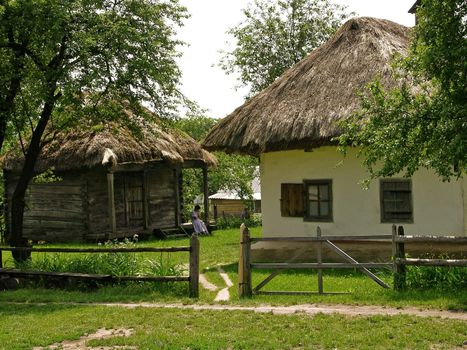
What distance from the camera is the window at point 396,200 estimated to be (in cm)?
1400

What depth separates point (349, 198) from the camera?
47.9 ft

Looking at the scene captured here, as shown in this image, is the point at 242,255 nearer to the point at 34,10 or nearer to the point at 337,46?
the point at 34,10

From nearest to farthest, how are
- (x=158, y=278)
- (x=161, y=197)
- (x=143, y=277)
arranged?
(x=158, y=278) < (x=143, y=277) < (x=161, y=197)

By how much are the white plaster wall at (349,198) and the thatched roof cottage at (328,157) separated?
0.07ft

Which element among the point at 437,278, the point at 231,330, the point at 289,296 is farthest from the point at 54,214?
the point at 231,330

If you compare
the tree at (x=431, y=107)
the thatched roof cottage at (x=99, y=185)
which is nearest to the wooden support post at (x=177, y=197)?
the thatched roof cottage at (x=99, y=185)

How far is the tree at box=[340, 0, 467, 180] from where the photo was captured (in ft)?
27.2

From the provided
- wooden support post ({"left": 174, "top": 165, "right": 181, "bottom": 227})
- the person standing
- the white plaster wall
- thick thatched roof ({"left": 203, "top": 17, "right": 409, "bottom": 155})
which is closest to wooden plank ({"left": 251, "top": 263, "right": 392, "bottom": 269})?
the white plaster wall

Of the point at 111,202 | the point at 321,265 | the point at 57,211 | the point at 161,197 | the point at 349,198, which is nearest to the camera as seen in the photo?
the point at 321,265

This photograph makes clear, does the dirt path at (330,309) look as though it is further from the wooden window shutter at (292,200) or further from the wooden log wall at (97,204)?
the wooden log wall at (97,204)

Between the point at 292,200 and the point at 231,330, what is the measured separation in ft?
24.9

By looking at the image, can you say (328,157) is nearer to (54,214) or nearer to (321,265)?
(321,265)

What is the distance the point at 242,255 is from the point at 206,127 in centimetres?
4487

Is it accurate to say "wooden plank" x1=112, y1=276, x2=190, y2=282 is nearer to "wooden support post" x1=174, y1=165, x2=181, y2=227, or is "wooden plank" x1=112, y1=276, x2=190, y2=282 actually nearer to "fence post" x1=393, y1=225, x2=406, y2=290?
"fence post" x1=393, y1=225, x2=406, y2=290
